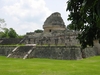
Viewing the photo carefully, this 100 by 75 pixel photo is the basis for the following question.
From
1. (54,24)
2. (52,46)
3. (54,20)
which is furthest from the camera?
(54,20)

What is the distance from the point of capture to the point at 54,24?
102ft

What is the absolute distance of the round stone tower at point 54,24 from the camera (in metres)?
31.0

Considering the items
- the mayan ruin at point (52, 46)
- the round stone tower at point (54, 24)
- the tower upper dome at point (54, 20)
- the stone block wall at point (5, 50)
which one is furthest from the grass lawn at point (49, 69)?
the tower upper dome at point (54, 20)

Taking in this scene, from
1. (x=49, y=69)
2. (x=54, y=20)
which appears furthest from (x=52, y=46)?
(x=54, y=20)

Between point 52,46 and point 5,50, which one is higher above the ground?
point 52,46

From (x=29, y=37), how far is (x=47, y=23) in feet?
14.8

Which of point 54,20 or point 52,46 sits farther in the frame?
point 54,20

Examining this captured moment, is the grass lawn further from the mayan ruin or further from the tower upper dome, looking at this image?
the tower upper dome

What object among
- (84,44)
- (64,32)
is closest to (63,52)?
(64,32)

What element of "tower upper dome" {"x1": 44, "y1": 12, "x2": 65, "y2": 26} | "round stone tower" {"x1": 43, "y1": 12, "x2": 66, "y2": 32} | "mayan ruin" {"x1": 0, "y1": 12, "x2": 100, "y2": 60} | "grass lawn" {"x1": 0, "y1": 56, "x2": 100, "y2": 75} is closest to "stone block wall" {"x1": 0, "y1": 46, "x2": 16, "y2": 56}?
"mayan ruin" {"x1": 0, "y1": 12, "x2": 100, "y2": 60}

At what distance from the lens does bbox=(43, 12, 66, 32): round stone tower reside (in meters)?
31.0

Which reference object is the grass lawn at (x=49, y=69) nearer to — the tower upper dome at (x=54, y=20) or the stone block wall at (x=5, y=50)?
the stone block wall at (x=5, y=50)

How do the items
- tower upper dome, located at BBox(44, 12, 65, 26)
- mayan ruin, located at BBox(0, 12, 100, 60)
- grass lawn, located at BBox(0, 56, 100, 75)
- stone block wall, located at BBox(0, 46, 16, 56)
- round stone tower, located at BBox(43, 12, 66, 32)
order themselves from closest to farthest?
1. grass lawn, located at BBox(0, 56, 100, 75)
2. mayan ruin, located at BBox(0, 12, 100, 60)
3. stone block wall, located at BBox(0, 46, 16, 56)
4. round stone tower, located at BBox(43, 12, 66, 32)
5. tower upper dome, located at BBox(44, 12, 65, 26)

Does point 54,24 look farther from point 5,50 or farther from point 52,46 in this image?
point 52,46
